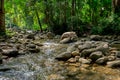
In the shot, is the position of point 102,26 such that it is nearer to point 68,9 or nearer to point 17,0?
point 68,9

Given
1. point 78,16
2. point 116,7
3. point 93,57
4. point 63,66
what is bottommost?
point 63,66

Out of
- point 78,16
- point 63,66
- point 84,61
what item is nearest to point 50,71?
point 63,66

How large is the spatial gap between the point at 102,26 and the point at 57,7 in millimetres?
5872

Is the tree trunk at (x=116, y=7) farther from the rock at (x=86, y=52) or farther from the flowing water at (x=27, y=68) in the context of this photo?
the flowing water at (x=27, y=68)

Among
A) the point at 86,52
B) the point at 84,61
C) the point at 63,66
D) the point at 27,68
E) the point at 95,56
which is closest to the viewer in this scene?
the point at 27,68

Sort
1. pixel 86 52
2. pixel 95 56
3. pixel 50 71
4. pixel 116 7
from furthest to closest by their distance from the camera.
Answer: pixel 116 7
pixel 86 52
pixel 95 56
pixel 50 71

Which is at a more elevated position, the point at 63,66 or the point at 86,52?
the point at 86,52

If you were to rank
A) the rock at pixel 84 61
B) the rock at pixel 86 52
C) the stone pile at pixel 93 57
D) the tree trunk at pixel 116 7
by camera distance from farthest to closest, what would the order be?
the tree trunk at pixel 116 7, the rock at pixel 86 52, the rock at pixel 84 61, the stone pile at pixel 93 57

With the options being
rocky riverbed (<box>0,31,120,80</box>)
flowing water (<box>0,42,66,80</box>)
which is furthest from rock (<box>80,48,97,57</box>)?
flowing water (<box>0,42,66,80</box>)

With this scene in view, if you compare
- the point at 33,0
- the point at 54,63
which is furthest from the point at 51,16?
the point at 54,63

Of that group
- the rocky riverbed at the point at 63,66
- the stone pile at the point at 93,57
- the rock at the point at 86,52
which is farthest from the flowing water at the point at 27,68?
the rock at the point at 86,52

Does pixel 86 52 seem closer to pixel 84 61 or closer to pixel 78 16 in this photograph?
pixel 84 61

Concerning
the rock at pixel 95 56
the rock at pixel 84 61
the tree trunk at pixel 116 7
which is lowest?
the rock at pixel 84 61

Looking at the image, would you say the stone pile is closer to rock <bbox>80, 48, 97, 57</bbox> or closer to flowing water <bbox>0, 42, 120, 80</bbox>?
rock <bbox>80, 48, 97, 57</bbox>
